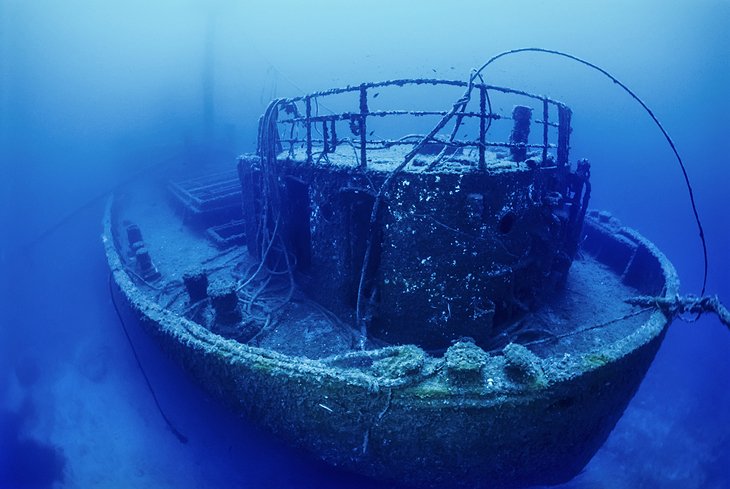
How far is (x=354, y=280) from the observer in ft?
17.7

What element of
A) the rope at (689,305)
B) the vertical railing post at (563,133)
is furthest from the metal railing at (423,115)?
the rope at (689,305)

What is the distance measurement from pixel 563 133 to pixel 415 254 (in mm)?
3826

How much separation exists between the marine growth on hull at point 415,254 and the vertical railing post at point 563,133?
0.08ft

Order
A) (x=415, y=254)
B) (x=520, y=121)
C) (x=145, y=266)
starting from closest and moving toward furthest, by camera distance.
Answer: (x=415, y=254)
(x=520, y=121)
(x=145, y=266)

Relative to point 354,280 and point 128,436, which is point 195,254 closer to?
point 128,436

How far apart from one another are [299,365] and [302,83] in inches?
4490

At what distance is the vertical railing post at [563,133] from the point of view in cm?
608

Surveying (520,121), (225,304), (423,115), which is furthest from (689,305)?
(225,304)

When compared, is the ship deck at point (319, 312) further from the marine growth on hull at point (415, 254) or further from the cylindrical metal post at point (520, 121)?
the cylindrical metal post at point (520, 121)

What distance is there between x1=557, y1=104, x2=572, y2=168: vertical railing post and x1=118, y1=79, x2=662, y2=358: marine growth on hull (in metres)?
0.02

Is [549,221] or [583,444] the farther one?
[549,221]

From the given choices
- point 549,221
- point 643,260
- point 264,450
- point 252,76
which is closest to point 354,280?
point 549,221

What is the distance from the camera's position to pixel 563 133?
6.23 metres

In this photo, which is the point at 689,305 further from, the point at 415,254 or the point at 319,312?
the point at 319,312
